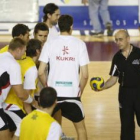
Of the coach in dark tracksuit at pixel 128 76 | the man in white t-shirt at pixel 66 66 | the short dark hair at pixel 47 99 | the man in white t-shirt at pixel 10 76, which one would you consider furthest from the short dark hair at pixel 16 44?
the coach in dark tracksuit at pixel 128 76

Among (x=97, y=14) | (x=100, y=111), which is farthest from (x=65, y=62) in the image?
(x=97, y=14)

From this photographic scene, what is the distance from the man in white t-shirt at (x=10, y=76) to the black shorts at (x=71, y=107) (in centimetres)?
45

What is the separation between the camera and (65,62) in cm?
568

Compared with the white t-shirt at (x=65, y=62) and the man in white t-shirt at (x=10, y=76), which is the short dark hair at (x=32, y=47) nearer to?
the white t-shirt at (x=65, y=62)

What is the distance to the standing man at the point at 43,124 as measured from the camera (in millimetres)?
4254

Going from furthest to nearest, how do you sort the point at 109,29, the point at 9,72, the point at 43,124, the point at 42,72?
the point at 109,29 → the point at 42,72 → the point at 9,72 → the point at 43,124

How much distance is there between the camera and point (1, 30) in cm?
1708

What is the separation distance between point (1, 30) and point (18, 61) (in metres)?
11.8

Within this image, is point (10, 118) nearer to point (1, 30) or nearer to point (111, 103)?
point (111, 103)

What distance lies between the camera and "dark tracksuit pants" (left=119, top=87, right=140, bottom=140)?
5.97 m

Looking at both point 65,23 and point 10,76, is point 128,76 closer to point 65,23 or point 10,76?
point 65,23

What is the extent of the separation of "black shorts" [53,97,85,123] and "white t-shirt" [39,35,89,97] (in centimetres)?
6

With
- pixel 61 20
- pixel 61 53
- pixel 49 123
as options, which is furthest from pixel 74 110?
pixel 49 123

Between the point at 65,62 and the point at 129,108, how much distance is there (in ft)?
3.28
